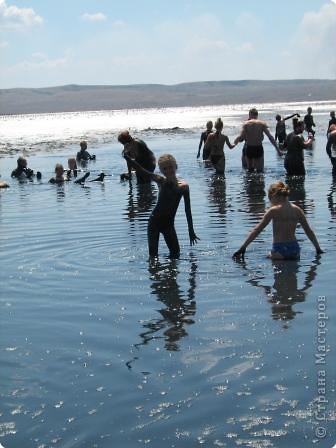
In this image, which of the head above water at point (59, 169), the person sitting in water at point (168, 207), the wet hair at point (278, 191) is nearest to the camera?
the wet hair at point (278, 191)

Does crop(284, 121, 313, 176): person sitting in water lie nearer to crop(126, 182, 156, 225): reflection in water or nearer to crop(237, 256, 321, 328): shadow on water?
crop(126, 182, 156, 225): reflection in water

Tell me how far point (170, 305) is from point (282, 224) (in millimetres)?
2253

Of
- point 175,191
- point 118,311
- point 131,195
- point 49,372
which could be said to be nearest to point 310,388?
point 49,372

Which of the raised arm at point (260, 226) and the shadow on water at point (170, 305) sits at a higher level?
the raised arm at point (260, 226)

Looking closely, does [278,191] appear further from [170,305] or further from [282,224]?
[170,305]

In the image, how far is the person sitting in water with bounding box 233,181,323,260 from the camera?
1018 centimetres

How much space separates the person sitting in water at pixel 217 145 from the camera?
71.5 ft

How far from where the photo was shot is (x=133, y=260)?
36.6 ft

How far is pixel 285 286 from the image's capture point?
9.22 meters

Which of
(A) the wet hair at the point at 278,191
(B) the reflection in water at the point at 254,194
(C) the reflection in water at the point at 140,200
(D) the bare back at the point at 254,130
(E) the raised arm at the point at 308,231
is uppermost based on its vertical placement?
(D) the bare back at the point at 254,130

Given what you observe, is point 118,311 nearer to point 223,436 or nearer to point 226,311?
point 226,311

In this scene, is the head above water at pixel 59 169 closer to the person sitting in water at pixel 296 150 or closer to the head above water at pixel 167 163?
the person sitting in water at pixel 296 150

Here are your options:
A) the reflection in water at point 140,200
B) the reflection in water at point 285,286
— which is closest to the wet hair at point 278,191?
the reflection in water at point 285,286

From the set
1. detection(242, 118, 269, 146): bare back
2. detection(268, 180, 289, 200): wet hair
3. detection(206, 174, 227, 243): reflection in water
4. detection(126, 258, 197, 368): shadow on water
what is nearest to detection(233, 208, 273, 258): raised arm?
detection(268, 180, 289, 200): wet hair
